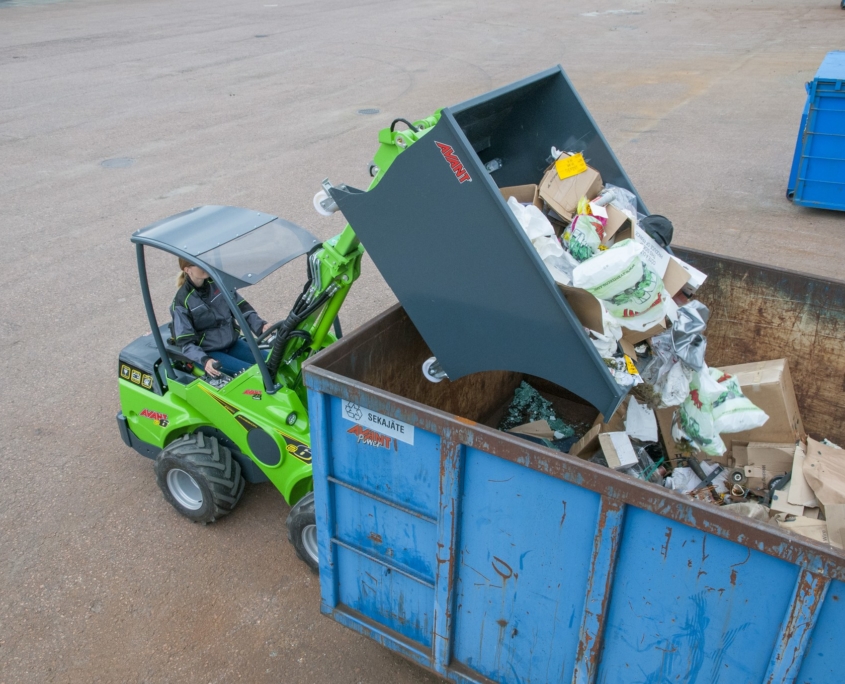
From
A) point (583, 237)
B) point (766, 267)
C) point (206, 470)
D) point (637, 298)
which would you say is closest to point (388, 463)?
point (637, 298)

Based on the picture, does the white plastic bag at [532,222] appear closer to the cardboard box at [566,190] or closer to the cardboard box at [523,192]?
the cardboard box at [566,190]

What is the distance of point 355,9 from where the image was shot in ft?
73.5

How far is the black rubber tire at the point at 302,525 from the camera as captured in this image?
3.67 m

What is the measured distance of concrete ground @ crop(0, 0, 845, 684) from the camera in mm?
3691

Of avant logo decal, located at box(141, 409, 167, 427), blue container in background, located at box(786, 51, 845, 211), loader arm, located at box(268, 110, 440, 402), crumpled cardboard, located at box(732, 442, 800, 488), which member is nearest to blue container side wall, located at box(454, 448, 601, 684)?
loader arm, located at box(268, 110, 440, 402)

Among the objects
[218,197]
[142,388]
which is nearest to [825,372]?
[142,388]

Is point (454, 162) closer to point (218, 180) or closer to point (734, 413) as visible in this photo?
point (734, 413)

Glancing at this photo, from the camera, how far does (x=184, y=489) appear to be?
426cm

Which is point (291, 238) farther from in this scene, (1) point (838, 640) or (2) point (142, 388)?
(1) point (838, 640)

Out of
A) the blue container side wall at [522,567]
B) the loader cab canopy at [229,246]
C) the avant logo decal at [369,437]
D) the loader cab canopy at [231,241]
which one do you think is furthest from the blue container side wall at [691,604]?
the loader cab canopy at [231,241]

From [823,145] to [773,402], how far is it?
5.62 metres

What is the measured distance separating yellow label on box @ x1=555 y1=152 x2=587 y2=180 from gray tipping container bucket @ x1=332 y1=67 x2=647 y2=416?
0.50 meters

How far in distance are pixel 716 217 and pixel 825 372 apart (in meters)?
4.84

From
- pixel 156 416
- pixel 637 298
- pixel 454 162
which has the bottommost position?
pixel 156 416
